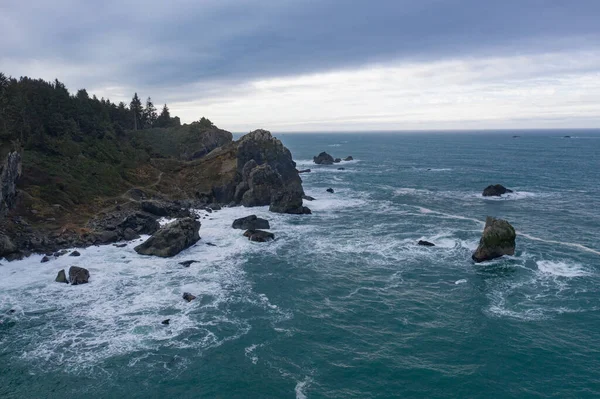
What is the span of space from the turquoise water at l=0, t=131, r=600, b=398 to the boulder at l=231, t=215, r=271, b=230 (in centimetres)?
192

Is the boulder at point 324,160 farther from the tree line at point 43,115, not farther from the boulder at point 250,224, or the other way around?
the boulder at point 250,224

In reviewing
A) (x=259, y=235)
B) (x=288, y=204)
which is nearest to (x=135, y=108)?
(x=288, y=204)

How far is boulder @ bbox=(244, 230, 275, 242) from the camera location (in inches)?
2697

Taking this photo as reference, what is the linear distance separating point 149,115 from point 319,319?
536 feet

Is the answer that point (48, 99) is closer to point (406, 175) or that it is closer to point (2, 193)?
point (2, 193)

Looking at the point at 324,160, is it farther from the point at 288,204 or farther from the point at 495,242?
the point at 495,242

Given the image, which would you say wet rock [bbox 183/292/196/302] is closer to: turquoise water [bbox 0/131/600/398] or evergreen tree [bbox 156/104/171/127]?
Answer: turquoise water [bbox 0/131/600/398]

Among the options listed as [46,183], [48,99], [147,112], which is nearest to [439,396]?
[46,183]

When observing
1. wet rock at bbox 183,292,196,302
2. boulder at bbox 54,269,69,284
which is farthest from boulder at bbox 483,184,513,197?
boulder at bbox 54,269,69,284

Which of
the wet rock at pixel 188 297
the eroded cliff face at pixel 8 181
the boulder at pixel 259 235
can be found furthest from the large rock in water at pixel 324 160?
the wet rock at pixel 188 297

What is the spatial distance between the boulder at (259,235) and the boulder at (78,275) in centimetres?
2578

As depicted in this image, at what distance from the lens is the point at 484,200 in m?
98.8

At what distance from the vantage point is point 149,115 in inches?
7170

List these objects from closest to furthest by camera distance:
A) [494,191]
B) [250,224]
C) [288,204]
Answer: [250,224] < [288,204] < [494,191]
